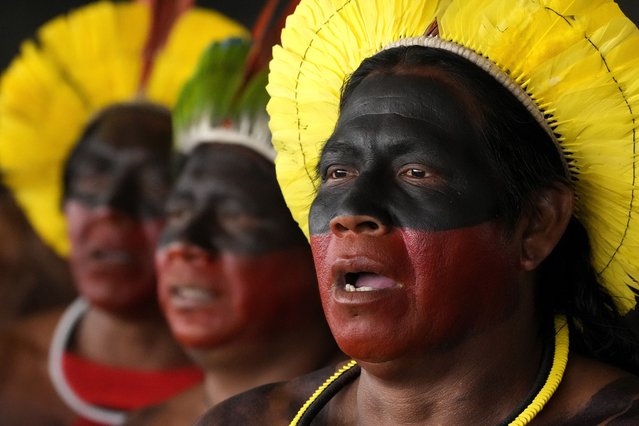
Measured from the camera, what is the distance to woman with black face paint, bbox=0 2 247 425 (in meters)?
4.62

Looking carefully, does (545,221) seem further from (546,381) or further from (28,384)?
(28,384)

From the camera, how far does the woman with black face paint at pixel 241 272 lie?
12.7 ft

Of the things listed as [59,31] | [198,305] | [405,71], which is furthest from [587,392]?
[59,31]

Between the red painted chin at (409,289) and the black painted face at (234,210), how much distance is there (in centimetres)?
133

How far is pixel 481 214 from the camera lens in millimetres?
2557

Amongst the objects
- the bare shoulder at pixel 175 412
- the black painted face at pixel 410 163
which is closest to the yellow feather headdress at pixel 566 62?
the black painted face at pixel 410 163

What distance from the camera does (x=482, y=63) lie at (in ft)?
8.69

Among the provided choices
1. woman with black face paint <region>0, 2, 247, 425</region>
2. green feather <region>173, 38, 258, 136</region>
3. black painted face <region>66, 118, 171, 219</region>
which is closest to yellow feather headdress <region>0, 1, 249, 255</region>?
woman with black face paint <region>0, 2, 247, 425</region>

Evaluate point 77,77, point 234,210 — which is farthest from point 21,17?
point 234,210

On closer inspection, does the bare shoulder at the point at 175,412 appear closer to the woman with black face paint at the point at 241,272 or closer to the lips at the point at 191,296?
the woman with black face paint at the point at 241,272

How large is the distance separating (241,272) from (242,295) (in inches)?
2.6

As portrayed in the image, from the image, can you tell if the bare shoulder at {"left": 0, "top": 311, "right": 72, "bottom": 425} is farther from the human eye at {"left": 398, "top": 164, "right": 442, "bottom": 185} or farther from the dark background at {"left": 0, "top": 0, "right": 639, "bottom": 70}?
the human eye at {"left": 398, "top": 164, "right": 442, "bottom": 185}

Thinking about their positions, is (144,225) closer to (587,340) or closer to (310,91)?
(310,91)

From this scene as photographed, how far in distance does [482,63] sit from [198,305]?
151 cm
